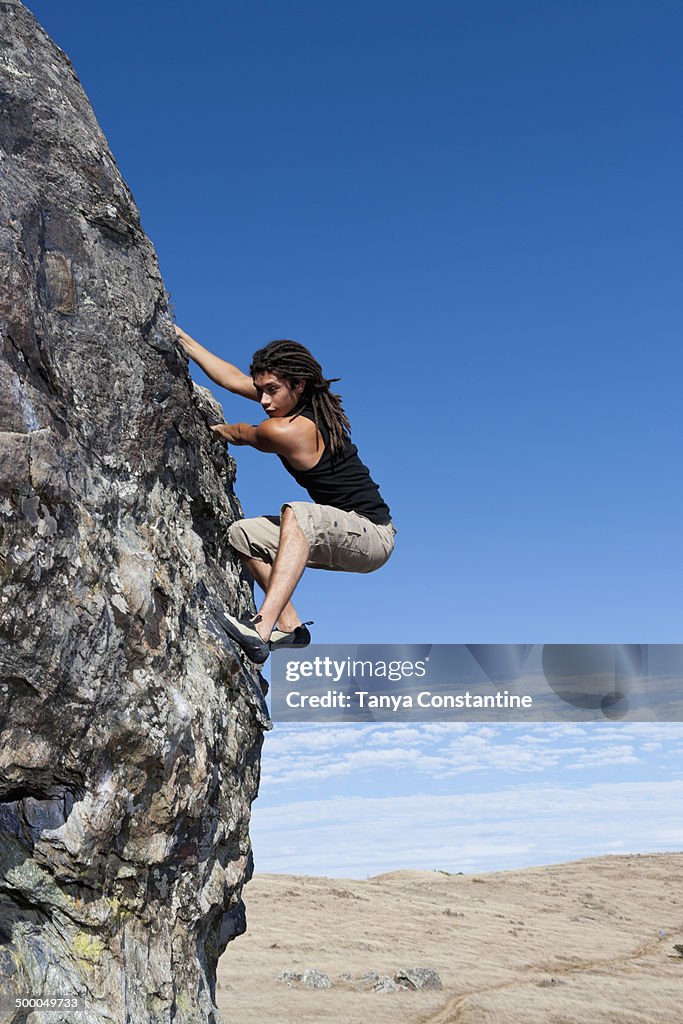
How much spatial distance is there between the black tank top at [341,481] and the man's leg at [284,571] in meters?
0.35

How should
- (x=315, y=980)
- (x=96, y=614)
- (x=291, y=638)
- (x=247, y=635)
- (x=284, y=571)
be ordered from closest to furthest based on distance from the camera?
(x=96, y=614)
(x=247, y=635)
(x=284, y=571)
(x=291, y=638)
(x=315, y=980)

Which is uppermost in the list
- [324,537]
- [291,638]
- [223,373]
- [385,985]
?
[223,373]

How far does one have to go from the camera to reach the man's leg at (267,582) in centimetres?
516

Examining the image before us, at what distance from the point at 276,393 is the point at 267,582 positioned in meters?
1.04

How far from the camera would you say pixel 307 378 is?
16.6ft

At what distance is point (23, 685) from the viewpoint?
3.73 meters

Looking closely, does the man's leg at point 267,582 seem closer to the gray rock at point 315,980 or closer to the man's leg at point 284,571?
the man's leg at point 284,571

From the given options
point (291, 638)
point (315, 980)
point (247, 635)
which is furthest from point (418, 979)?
point (247, 635)

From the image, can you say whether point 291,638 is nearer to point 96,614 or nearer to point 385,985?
point 96,614

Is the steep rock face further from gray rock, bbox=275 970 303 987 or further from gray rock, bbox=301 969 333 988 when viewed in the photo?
gray rock, bbox=275 970 303 987

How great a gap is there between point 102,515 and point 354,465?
5.53 ft

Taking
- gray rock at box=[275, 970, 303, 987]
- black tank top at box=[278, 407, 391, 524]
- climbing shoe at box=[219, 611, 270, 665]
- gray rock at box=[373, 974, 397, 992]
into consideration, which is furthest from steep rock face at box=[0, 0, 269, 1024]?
gray rock at box=[275, 970, 303, 987]

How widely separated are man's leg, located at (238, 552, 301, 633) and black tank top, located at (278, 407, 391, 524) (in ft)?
1.54

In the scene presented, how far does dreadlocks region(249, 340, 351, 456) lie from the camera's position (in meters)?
4.98
